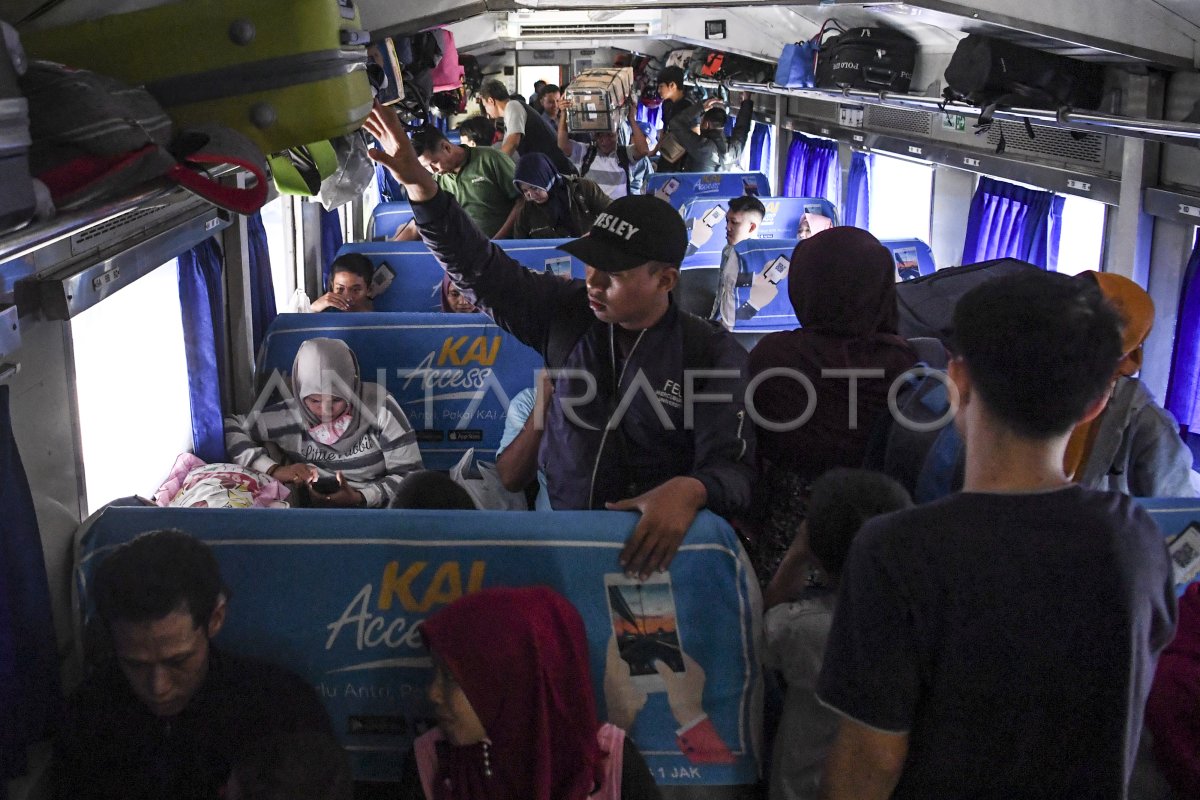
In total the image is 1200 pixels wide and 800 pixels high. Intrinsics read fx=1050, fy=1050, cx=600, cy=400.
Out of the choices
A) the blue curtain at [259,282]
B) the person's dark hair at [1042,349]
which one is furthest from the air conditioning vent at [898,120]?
the person's dark hair at [1042,349]

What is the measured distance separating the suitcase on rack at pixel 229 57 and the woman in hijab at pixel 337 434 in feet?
9.23

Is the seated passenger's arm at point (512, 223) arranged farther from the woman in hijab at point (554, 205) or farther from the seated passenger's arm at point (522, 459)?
the seated passenger's arm at point (522, 459)

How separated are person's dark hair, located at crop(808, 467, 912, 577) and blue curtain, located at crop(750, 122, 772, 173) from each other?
11.4 metres

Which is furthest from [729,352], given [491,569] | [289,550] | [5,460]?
[5,460]

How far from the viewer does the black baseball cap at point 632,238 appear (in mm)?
2385

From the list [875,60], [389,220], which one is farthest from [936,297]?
[389,220]

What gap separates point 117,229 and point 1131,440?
263cm

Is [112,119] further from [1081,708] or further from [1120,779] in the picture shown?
[1120,779]

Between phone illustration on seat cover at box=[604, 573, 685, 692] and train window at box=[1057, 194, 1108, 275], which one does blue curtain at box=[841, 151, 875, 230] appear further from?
phone illustration on seat cover at box=[604, 573, 685, 692]

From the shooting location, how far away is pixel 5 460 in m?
2.19

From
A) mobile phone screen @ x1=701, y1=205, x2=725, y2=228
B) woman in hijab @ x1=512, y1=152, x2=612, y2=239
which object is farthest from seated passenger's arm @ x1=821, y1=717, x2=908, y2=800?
mobile phone screen @ x1=701, y1=205, x2=725, y2=228

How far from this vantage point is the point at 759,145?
44.5ft

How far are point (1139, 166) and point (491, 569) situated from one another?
385 centimetres

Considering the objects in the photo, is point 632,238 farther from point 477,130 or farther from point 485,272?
point 477,130
